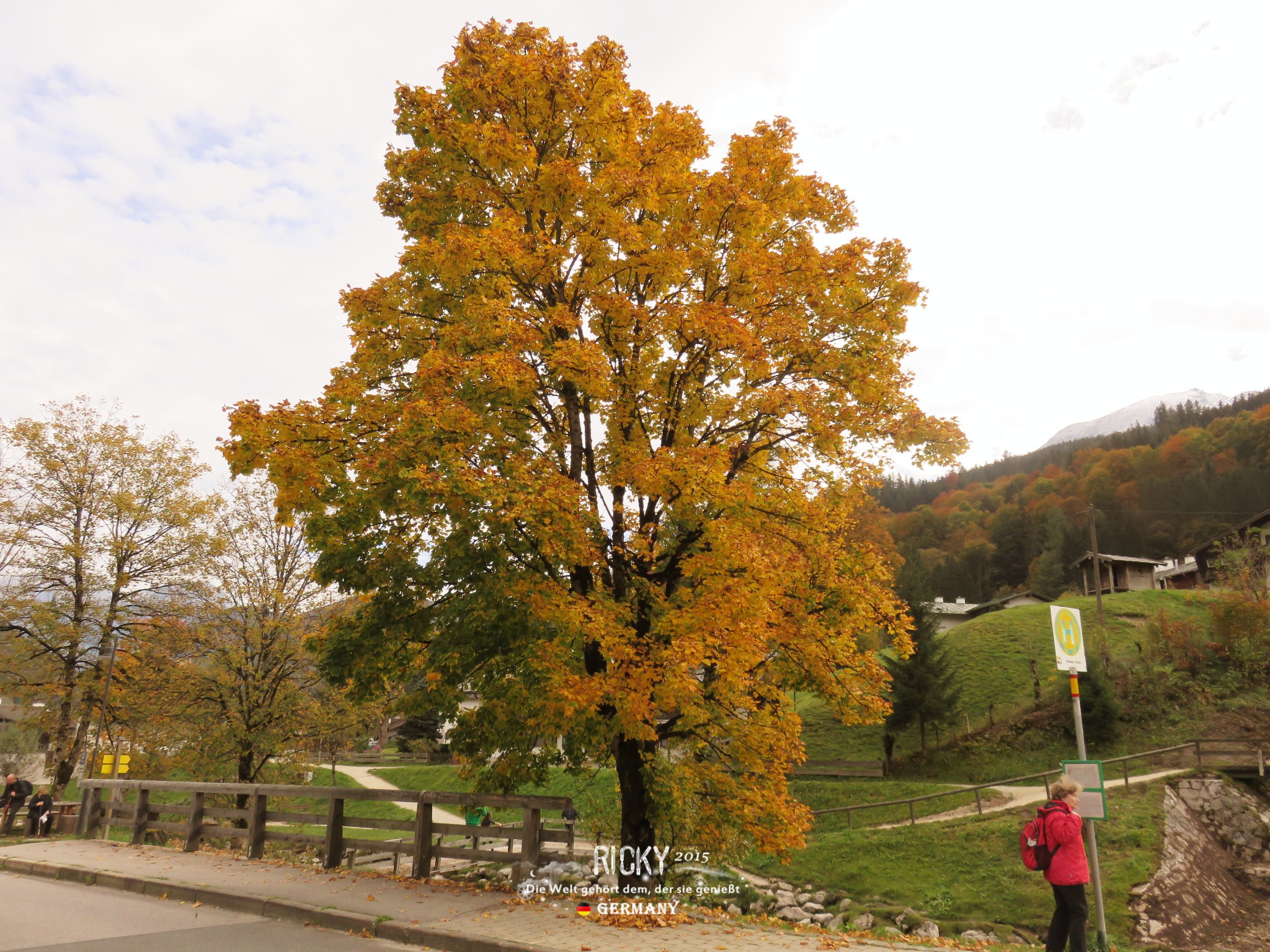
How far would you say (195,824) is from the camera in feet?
44.0

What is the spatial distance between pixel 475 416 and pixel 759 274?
13.2ft

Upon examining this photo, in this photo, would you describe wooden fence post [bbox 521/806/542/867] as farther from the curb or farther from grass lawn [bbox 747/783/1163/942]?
grass lawn [bbox 747/783/1163/942]

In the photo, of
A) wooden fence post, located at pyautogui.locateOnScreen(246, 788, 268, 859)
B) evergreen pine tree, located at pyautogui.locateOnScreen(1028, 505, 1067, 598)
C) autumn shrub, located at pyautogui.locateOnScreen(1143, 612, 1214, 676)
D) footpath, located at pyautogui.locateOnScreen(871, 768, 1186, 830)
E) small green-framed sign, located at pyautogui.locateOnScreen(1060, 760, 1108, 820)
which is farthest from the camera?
evergreen pine tree, located at pyautogui.locateOnScreen(1028, 505, 1067, 598)

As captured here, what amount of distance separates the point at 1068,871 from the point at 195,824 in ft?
44.0

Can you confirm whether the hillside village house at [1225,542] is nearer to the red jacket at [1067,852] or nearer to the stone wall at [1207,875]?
the stone wall at [1207,875]

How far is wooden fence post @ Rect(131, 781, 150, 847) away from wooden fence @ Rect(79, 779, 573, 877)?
0.01 metres

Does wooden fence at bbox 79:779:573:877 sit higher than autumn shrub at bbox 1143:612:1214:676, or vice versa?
autumn shrub at bbox 1143:612:1214:676

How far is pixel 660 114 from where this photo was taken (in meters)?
10.9

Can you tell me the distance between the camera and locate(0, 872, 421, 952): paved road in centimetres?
735

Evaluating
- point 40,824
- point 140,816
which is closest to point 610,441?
point 140,816

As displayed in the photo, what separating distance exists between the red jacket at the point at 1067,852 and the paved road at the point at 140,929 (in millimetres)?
5941

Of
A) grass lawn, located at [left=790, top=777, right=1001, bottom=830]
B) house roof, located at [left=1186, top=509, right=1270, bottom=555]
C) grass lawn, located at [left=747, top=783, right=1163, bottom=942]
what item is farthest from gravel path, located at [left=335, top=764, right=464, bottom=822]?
house roof, located at [left=1186, top=509, right=1270, bottom=555]

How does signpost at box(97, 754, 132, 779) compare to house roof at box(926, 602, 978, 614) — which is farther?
house roof at box(926, 602, 978, 614)

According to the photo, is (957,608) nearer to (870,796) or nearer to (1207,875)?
(870,796)
